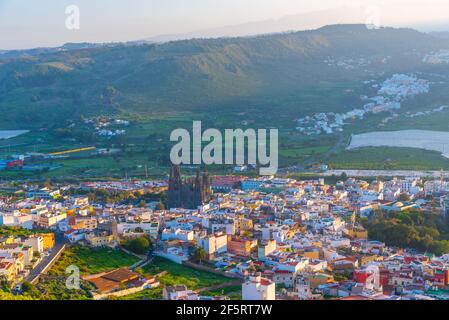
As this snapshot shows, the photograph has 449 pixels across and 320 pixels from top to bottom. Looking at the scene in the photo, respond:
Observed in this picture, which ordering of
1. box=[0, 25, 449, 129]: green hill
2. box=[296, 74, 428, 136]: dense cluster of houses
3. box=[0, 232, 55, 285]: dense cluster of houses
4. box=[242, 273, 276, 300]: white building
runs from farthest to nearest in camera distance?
box=[0, 25, 449, 129]: green hill → box=[296, 74, 428, 136]: dense cluster of houses → box=[0, 232, 55, 285]: dense cluster of houses → box=[242, 273, 276, 300]: white building

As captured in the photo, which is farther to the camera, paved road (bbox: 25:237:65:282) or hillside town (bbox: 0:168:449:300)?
paved road (bbox: 25:237:65:282)

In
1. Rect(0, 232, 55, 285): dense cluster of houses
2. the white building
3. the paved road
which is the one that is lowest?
the paved road

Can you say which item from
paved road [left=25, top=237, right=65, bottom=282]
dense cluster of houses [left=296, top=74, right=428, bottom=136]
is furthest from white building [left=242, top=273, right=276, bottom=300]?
dense cluster of houses [left=296, top=74, right=428, bottom=136]

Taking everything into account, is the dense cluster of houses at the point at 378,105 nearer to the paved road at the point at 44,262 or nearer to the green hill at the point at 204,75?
the green hill at the point at 204,75

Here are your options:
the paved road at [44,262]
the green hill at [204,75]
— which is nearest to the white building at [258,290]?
the paved road at [44,262]

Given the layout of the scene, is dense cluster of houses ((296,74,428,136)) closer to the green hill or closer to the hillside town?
the green hill
